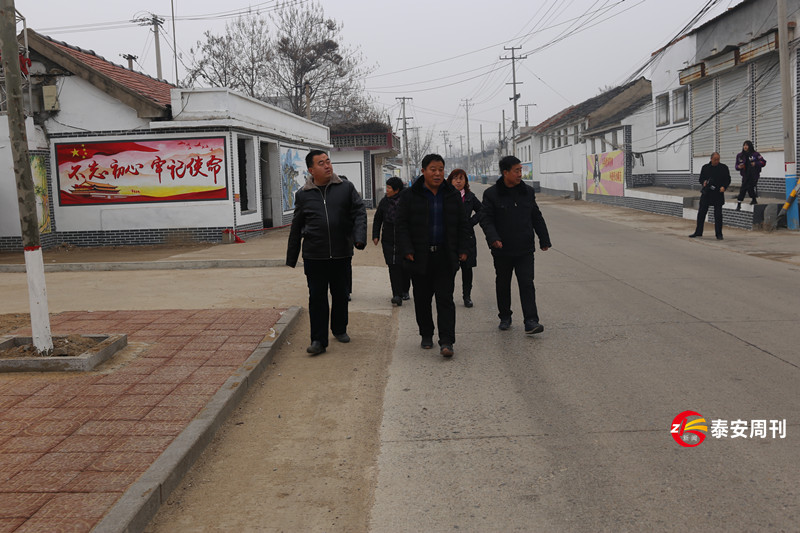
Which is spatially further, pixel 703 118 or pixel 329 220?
pixel 703 118

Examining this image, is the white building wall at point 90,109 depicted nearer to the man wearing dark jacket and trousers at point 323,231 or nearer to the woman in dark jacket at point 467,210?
the woman in dark jacket at point 467,210

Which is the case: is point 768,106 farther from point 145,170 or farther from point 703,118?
point 145,170

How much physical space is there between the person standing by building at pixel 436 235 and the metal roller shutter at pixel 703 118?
74.3 ft

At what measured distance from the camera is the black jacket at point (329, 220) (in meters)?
7.04

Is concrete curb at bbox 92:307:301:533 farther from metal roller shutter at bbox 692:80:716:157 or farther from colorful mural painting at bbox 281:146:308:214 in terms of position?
metal roller shutter at bbox 692:80:716:157

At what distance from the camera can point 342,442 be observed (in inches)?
189

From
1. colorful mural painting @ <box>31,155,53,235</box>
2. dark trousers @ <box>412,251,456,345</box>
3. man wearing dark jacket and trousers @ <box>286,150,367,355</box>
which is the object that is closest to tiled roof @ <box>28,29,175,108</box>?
colorful mural painting @ <box>31,155,53,235</box>

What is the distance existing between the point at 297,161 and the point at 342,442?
22.4 meters

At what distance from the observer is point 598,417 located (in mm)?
4996

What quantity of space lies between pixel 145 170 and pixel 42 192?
2.52 m

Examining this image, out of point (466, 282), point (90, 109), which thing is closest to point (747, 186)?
point (466, 282)

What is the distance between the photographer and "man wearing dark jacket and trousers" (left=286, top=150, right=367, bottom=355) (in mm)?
7035

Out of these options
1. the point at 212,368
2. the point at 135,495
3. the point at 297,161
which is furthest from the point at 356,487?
the point at 297,161

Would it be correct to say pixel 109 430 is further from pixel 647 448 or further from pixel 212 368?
pixel 647 448
